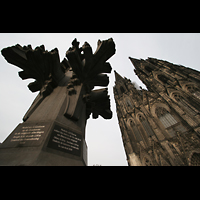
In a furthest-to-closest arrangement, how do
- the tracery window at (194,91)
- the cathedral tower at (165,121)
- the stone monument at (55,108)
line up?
the tracery window at (194,91) < the cathedral tower at (165,121) < the stone monument at (55,108)

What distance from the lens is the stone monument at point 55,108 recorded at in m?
1.66

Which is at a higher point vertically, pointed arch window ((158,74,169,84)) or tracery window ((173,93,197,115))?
pointed arch window ((158,74,169,84))

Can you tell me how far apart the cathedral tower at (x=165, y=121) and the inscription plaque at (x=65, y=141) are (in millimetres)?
16989

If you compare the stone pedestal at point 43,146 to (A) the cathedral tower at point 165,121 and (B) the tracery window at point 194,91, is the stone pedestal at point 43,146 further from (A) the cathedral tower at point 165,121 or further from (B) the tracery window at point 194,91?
(B) the tracery window at point 194,91

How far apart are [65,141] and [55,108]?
804mm

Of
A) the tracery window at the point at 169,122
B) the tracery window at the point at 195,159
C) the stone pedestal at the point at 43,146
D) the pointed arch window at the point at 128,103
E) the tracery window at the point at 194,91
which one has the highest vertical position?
the pointed arch window at the point at 128,103

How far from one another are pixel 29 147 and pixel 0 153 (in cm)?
42

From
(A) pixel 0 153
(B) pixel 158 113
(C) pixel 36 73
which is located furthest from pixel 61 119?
(B) pixel 158 113

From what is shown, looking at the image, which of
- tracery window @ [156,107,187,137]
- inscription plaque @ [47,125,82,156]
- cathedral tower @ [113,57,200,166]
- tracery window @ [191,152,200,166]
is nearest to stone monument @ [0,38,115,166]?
inscription plaque @ [47,125,82,156]

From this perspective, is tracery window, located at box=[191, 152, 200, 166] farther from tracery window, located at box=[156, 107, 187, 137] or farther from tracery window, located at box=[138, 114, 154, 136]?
tracery window, located at box=[138, 114, 154, 136]

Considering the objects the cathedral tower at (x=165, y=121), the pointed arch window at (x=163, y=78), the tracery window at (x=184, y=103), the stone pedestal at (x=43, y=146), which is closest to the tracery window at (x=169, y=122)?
the cathedral tower at (x=165, y=121)

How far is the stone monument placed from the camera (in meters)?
1.66

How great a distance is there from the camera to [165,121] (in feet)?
65.7

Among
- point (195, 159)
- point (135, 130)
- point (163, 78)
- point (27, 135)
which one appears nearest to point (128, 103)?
point (135, 130)
